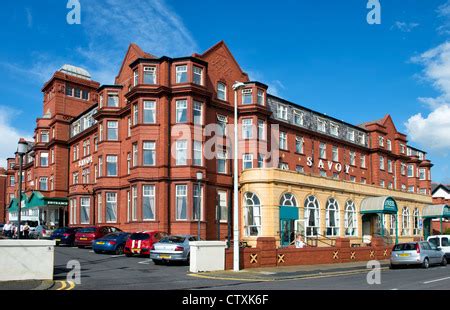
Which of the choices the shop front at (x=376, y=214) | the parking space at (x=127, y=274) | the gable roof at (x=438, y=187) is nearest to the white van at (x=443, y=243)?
the shop front at (x=376, y=214)

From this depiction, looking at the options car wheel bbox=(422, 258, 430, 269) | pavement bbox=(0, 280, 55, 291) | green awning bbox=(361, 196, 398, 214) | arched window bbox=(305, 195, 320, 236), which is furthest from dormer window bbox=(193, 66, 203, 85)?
pavement bbox=(0, 280, 55, 291)

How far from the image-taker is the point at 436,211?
166 ft

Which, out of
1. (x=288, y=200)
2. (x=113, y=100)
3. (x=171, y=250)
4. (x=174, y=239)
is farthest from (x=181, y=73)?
(x=171, y=250)

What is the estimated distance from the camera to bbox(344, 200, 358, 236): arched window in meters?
41.0

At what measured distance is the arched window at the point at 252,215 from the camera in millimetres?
35250

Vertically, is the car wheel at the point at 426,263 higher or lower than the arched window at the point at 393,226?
lower

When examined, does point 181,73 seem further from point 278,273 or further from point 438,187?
point 438,187

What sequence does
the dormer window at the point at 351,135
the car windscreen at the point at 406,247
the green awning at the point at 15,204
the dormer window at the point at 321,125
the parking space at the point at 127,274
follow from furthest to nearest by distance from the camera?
the green awning at the point at 15,204 < the dormer window at the point at 351,135 < the dormer window at the point at 321,125 < the car windscreen at the point at 406,247 < the parking space at the point at 127,274

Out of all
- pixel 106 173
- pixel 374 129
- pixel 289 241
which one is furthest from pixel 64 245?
pixel 374 129

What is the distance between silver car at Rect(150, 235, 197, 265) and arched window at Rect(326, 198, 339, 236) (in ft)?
59.4

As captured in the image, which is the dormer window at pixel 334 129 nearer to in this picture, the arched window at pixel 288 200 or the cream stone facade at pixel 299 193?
→ the cream stone facade at pixel 299 193

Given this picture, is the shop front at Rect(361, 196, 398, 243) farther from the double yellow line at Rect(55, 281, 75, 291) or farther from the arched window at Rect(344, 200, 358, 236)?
the double yellow line at Rect(55, 281, 75, 291)

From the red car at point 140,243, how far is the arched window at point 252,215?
9.77 m
